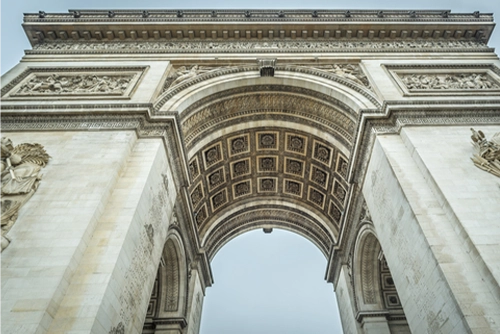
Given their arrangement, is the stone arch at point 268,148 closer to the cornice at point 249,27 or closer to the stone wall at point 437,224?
the stone wall at point 437,224

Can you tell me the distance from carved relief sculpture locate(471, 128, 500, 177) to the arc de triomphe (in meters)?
0.05

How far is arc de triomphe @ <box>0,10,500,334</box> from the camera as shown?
18.7 feet

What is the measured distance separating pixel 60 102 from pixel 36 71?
2897 millimetres

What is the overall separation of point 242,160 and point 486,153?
8548 mm

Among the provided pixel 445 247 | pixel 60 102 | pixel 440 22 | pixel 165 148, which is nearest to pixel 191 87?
pixel 165 148

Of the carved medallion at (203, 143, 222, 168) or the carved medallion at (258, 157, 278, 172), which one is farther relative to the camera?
the carved medallion at (258, 157, 278, 172)

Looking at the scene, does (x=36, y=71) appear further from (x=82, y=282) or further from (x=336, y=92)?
(x=336, y=92)

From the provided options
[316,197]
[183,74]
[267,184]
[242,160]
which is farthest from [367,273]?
[183,74]

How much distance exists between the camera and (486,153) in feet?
24.3

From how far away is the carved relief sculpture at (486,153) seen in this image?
7.22 metres

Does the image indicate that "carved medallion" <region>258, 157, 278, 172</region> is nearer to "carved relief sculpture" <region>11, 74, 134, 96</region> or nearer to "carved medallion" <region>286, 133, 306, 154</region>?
"carved medallion" <region>286, 133, 306, 154</region>

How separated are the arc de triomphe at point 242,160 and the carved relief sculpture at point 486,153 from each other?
0.05 m

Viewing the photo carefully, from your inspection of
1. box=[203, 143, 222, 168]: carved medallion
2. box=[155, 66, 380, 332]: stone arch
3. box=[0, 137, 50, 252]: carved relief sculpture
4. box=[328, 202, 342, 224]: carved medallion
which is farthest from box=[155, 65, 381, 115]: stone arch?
box=[328, 202, 342, 224]: carved medallion

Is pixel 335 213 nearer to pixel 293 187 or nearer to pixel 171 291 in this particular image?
pixel 293 187
